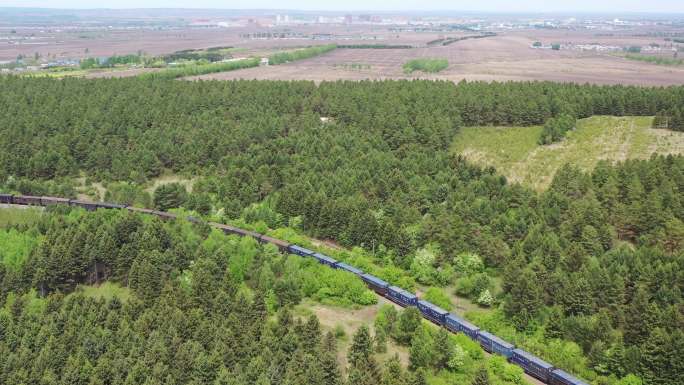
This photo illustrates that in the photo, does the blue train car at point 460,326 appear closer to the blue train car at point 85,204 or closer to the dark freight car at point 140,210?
the dark freight car at point 140,210

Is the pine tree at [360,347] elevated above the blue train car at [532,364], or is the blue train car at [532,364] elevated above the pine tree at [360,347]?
the pine tree at [360,347]

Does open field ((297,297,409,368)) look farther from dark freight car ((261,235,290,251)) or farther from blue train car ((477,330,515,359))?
dark freight car ((261,235,290,251))

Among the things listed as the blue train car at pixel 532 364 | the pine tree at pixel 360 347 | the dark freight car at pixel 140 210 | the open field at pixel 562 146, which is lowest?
the blue train car at pixel 532 364

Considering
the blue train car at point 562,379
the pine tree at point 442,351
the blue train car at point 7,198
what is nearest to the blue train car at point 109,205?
the blue train car at point 7,198

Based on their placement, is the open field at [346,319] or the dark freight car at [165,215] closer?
the open field at [346,319]

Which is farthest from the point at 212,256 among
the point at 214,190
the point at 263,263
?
the point at 214,190

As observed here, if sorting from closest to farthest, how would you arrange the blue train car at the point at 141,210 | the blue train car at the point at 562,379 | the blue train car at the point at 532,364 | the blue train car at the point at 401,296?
the blue train car at the point at 562,379
the blue train car at the point at 532,364
the blue train car at the point at 401,296
the blue train car at the point at 141,210

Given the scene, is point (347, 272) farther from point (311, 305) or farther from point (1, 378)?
point (1, 378)

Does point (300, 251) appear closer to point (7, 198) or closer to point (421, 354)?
point (421, 354)
